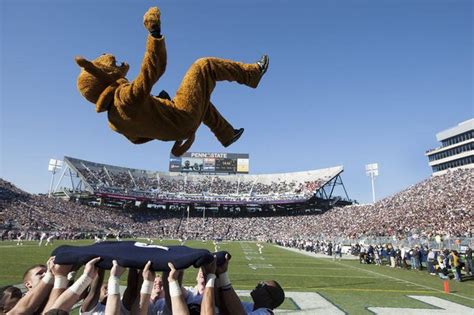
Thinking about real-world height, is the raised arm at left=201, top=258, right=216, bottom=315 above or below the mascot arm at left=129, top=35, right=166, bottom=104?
below

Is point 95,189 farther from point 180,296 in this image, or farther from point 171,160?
point 180,296

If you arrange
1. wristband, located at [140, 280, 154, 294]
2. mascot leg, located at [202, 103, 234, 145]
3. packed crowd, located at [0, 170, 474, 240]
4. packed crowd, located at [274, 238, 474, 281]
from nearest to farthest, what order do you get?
wristband, located at [140, 280, 154, 294] < mascot leg, located at [202, 103, 234, 145] < packed crowd, located at [274, 238, 474, 281] < packed crowd, located at [0, 170, 474, 240]

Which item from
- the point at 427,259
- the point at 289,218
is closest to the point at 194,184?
the point at 289,218

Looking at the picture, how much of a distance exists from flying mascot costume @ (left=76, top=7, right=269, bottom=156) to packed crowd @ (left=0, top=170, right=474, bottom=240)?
76.1 feet

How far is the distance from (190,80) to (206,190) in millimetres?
70858

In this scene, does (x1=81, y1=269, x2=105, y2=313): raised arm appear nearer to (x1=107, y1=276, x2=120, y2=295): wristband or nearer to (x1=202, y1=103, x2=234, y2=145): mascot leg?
(x1=107, y1=276, x2=120, y2=295): wristband

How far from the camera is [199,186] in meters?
75.1

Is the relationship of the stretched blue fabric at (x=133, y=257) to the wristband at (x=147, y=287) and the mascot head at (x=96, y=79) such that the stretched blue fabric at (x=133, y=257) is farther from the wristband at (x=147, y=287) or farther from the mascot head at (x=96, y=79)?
the mascot head at (x=96, y=79)

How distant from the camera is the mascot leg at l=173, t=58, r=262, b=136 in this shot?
3861 mm

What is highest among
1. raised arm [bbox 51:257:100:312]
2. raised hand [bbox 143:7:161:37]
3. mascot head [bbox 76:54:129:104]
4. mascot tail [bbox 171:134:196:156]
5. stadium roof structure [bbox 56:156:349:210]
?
stadium roof structure [bbox 56:156:349:210]

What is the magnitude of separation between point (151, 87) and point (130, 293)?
6.22ft

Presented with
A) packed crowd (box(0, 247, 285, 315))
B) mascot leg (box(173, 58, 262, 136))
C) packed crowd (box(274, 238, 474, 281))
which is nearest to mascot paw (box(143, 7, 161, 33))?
mascot leg (box(173, 58, 262, 136))

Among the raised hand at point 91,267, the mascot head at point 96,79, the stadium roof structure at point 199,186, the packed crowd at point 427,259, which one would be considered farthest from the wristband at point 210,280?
the stadium roof structure at point 199,186

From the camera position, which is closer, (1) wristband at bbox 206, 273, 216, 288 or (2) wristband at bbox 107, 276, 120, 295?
(2) wristband at bbox 107, 276, 120, 295
